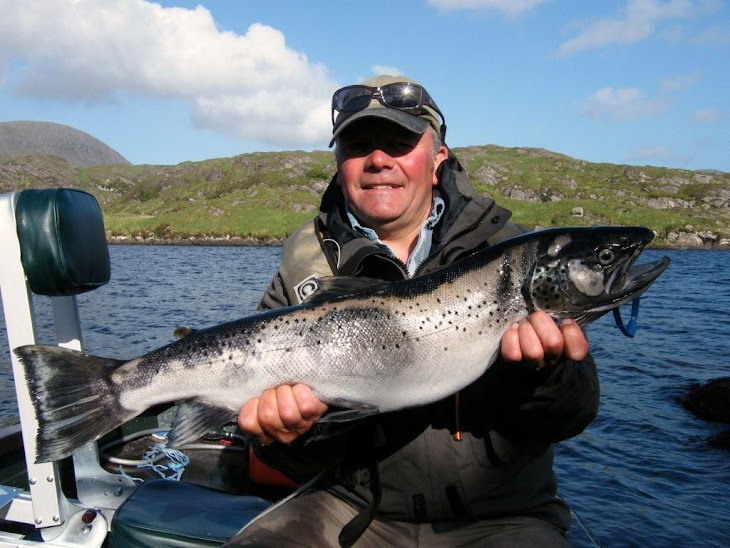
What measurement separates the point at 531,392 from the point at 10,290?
332 cm

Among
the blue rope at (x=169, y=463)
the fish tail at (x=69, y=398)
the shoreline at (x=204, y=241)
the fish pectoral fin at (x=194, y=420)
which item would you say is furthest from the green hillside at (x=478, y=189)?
the fish tail at (x=69, y=398)

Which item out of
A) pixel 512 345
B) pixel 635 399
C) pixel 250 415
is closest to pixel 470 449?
pixel 512 345

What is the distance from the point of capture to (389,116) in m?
3.86

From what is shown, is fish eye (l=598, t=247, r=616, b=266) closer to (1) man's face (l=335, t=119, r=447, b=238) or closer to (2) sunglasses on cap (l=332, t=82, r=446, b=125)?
(1) man's face (l=335, t=119, r=447, b=238)

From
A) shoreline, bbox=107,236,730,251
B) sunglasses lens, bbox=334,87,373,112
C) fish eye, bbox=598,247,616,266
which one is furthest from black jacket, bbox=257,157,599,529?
shoreline, bbox=107,236,730,251

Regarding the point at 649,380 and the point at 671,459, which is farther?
the point at 649,380

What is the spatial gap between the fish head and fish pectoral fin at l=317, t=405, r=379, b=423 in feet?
3.41

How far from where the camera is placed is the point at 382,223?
4.19 metres

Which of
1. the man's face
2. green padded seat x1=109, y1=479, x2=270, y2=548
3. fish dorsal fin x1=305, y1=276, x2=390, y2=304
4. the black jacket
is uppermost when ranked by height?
the man's face

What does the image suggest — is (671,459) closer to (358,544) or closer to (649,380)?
(649,380)

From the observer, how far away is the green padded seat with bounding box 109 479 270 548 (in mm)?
3514

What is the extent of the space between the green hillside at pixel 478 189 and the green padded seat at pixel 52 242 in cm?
6975

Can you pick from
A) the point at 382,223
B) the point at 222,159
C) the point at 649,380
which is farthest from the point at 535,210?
the point at 222,159

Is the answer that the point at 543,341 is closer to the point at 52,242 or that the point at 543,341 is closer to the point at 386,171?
the point at 386,171
